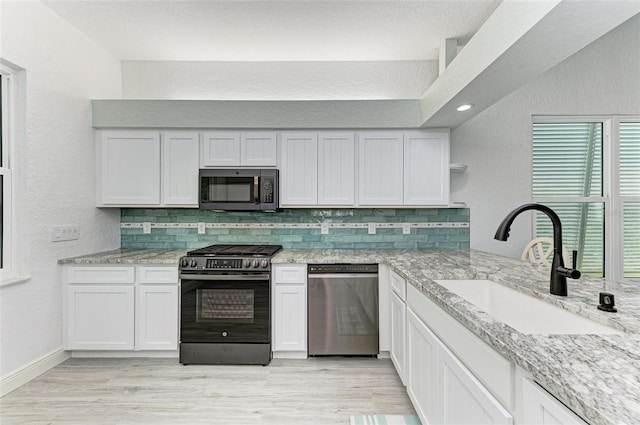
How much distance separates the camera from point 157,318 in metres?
2.79

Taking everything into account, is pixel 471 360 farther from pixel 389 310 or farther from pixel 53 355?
pixel 53 355

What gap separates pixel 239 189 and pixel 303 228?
815 mm

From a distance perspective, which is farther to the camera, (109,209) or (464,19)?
(109,209)

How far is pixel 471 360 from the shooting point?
1191 mm

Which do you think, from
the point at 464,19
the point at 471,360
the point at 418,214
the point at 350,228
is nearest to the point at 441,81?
the point at 464,19

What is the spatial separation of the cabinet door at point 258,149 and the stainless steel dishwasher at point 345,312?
4.05 ft

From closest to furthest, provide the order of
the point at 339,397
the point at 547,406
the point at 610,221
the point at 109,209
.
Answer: the point at 547,406
the point at 339,397
the point at 109,209
the point at 610,221

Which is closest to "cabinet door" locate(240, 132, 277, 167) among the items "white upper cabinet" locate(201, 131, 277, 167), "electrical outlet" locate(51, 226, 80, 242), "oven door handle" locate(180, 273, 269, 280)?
"white upper cabinet" locate(201, 131, 277, 167)

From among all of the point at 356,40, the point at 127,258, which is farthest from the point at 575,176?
the point at 127,258

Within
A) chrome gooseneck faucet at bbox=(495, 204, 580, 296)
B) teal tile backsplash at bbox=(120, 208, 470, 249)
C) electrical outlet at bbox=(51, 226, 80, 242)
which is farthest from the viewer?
teal tile backsplash at bbox=(120, 208, 470, 249)

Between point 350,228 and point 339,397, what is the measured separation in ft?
5.55

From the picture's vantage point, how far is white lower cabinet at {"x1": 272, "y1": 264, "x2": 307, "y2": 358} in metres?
2.80

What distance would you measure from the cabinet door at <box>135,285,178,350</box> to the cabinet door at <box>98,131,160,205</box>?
3.12ft

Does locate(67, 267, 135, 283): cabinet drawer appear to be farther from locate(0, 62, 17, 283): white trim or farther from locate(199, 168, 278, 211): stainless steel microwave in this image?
locate(199, 168, 278, 211): stainless steel microwave
